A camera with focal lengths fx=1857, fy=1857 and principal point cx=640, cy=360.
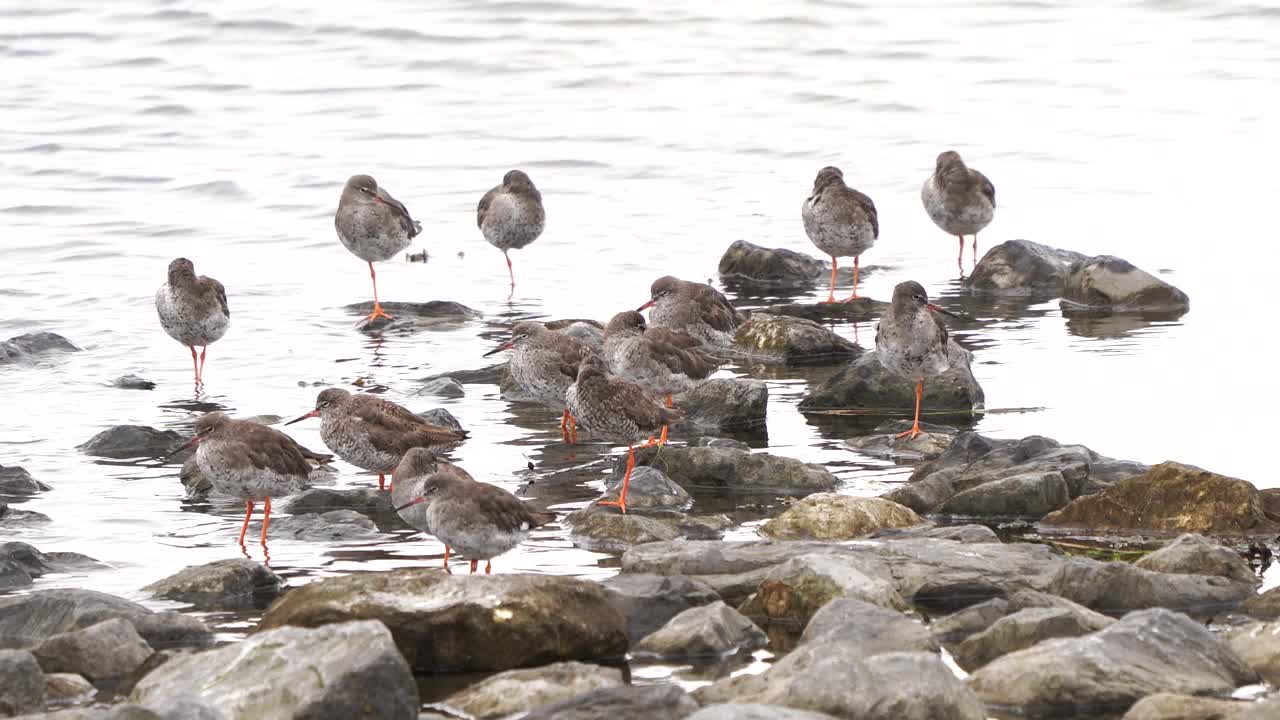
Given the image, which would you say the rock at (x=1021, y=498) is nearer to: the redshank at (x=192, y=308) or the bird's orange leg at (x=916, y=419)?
the bird's orange leg at (x=916, y=419)

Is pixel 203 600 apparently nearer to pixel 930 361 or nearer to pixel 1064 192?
pixel 930 361

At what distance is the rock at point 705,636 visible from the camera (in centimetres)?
937

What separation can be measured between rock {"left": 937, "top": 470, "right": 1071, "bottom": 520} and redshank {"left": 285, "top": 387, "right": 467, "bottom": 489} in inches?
149

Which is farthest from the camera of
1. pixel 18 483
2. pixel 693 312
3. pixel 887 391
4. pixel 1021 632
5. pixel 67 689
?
pixel 693 312

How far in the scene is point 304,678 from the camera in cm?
820

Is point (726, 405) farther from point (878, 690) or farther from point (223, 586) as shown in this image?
point (878, 690)

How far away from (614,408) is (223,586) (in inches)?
136

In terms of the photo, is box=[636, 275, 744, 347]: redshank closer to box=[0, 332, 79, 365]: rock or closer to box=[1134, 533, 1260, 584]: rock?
box=[0, 332, 79, 365]: rock

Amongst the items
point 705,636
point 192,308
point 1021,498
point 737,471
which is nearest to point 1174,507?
point 1021,498

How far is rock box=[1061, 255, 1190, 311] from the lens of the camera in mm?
19375

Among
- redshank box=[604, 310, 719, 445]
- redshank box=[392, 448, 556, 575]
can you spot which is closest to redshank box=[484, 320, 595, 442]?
redshank box=[604, 310, 719, 445]

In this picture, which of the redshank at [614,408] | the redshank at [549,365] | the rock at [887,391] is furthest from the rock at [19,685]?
the rock at [887,391]

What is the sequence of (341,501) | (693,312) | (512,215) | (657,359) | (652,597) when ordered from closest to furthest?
(652,597)
(341,501)
(657,359)
(693,312)
(512,215)

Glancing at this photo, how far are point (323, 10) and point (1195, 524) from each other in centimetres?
3411
